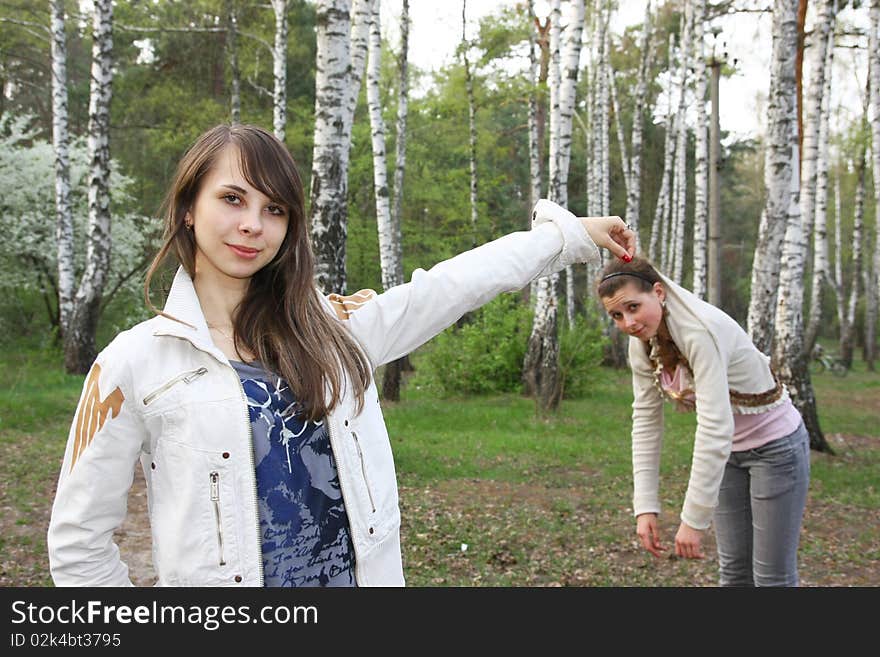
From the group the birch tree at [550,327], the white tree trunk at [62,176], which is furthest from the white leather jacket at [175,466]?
the white tree trunk at [62,176]

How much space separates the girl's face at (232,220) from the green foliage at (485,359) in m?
13.3

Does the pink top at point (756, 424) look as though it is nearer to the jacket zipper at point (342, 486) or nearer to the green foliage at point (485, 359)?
the jacket zipper at point (342, 486)

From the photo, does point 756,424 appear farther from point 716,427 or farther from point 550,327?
point 550,327

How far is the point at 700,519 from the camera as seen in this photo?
341cm

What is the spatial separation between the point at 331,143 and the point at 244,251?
19.2ft

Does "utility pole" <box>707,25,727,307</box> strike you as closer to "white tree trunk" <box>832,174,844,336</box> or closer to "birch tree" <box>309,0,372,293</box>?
"birch tree" <box>309,0,372,293</box>

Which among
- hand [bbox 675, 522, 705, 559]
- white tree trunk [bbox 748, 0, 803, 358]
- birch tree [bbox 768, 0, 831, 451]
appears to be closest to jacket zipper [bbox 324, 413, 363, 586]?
hand [bbox 675, 522, 705, 559]

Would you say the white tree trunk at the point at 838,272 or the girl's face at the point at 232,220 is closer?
the girl's face at the point at 232,220

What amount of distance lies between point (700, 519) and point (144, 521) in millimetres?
5362

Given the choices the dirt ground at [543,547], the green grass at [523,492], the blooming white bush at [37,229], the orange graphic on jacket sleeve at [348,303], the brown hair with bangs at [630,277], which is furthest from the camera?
the blooming white bush at [37,229]

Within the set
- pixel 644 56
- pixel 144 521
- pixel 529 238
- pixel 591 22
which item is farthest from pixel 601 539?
pixel 591 22

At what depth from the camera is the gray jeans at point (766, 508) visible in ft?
12.1

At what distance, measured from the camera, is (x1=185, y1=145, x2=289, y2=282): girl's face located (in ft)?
6.68

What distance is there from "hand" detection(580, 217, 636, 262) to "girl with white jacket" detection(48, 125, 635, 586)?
0.87ft
